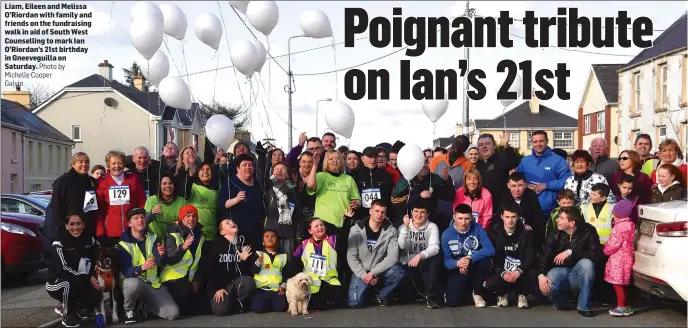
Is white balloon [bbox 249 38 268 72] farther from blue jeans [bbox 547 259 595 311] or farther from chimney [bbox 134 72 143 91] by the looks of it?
chimney [bbox 134 72 143 91]

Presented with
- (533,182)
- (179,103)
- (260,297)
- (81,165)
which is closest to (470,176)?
(533,182)

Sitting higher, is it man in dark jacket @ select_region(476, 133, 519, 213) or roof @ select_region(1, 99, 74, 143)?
roof @ select_region(1, 99, 74, 143)

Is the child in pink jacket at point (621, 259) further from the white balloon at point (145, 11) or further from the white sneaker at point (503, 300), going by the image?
the white balloon at point (145, 11)

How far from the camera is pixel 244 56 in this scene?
364 inches

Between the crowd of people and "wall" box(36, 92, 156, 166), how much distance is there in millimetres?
41131

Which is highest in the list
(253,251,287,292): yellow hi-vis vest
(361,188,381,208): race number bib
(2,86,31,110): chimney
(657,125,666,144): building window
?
(2,86,31,110): chimney

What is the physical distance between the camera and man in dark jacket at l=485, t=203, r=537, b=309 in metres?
7.95

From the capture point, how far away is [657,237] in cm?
707

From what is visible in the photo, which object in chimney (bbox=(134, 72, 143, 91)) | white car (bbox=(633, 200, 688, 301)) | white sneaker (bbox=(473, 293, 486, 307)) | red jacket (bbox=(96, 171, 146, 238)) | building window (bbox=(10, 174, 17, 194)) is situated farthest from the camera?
chimney (bbox=(134, 72, 143, 91))

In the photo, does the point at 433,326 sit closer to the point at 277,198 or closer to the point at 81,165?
the point at 277,198

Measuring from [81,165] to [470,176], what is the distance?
182 inches

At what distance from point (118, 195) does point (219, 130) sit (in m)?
1.46

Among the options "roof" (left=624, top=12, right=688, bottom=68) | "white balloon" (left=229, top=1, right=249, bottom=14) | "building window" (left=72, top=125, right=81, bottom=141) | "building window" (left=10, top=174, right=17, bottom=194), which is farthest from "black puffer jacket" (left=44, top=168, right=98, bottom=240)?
"building window" (left=72, top=125, right=81, bottom=141)

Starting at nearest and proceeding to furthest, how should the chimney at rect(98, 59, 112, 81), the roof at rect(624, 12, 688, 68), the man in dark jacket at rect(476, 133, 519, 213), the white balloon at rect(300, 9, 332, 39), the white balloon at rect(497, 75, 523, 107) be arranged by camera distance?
the man in dark jacket at rect(476, 133, 519, 213), the white balloon at rect(300, 9, 332, 39), the white balloon at rect(497, 75, 523, 107), the roof at rect(624, 12, 688, 68), the chimney at rect(98, 59, 112, 81)
